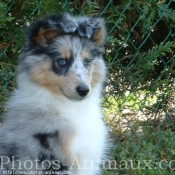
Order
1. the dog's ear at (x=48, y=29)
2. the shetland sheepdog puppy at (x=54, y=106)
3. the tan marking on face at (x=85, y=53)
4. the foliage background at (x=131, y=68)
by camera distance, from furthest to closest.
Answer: the foliage background at (x=131, y=68)
the tan marking on face at (x=85, y=53)
the dog's ear at (x=48, y=29)
the shetland sheepdog puppy at (x=54, y=106)

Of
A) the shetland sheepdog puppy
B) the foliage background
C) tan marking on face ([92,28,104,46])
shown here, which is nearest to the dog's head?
the shetland sheepdog puppy

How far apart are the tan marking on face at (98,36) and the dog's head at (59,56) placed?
116 millimetres

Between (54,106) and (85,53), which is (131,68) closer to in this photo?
(85,53)

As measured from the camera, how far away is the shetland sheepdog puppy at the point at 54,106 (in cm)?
372

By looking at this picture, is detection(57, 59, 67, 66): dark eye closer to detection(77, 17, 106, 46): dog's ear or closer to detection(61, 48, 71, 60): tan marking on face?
detection(61, 48, 71, 60): tan marking on face

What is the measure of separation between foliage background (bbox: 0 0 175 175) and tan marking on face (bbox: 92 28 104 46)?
73 cm

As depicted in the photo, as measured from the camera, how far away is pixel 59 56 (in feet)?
12.7

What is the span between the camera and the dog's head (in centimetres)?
382

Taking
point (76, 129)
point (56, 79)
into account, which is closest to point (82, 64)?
point (56, 79)

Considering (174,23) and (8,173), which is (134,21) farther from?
(8,173)

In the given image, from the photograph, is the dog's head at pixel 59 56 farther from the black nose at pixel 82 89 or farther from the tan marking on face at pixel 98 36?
the tan marking on face at pixel 98 36

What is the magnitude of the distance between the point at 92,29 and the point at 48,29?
361 millimetres

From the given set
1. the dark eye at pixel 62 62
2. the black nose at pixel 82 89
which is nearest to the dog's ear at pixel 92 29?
the dark eye at pixel 62 62

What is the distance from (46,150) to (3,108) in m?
1.09
